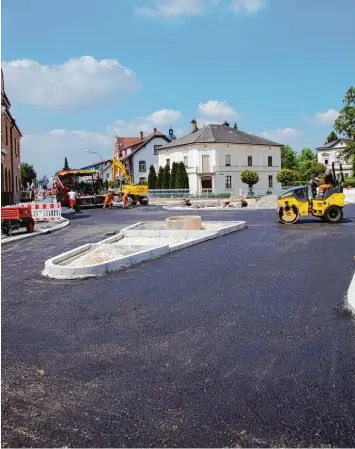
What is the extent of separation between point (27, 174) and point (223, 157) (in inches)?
2164

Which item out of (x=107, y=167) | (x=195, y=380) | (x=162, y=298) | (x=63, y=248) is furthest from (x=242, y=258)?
(x=107, y=167)

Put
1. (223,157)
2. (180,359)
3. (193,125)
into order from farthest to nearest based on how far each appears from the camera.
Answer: (193,125)
(223,157)
(180,359)

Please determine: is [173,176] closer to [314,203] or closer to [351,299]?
[314,203]

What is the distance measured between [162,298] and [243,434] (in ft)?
12.8

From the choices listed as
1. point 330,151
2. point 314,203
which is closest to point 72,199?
point 314,203

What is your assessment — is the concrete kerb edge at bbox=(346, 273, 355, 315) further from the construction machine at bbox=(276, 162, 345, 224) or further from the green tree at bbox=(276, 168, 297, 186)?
the green tree at bbox=(276, 168, 297, 186)

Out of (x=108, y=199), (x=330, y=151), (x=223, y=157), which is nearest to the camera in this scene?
(x=108, y=199)

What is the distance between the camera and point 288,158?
4392 inches

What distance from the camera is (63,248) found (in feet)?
41.5

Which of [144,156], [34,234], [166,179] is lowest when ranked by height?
[34,234]

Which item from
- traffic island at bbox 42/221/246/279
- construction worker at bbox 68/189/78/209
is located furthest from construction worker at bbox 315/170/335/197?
construction worker at bbox 68/189/78/209

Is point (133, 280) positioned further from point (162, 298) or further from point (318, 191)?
point (318, 191)

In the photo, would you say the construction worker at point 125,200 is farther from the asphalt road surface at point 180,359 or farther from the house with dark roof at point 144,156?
the house with dark roof at point 144,156

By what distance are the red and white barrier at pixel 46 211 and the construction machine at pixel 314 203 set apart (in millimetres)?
10924
